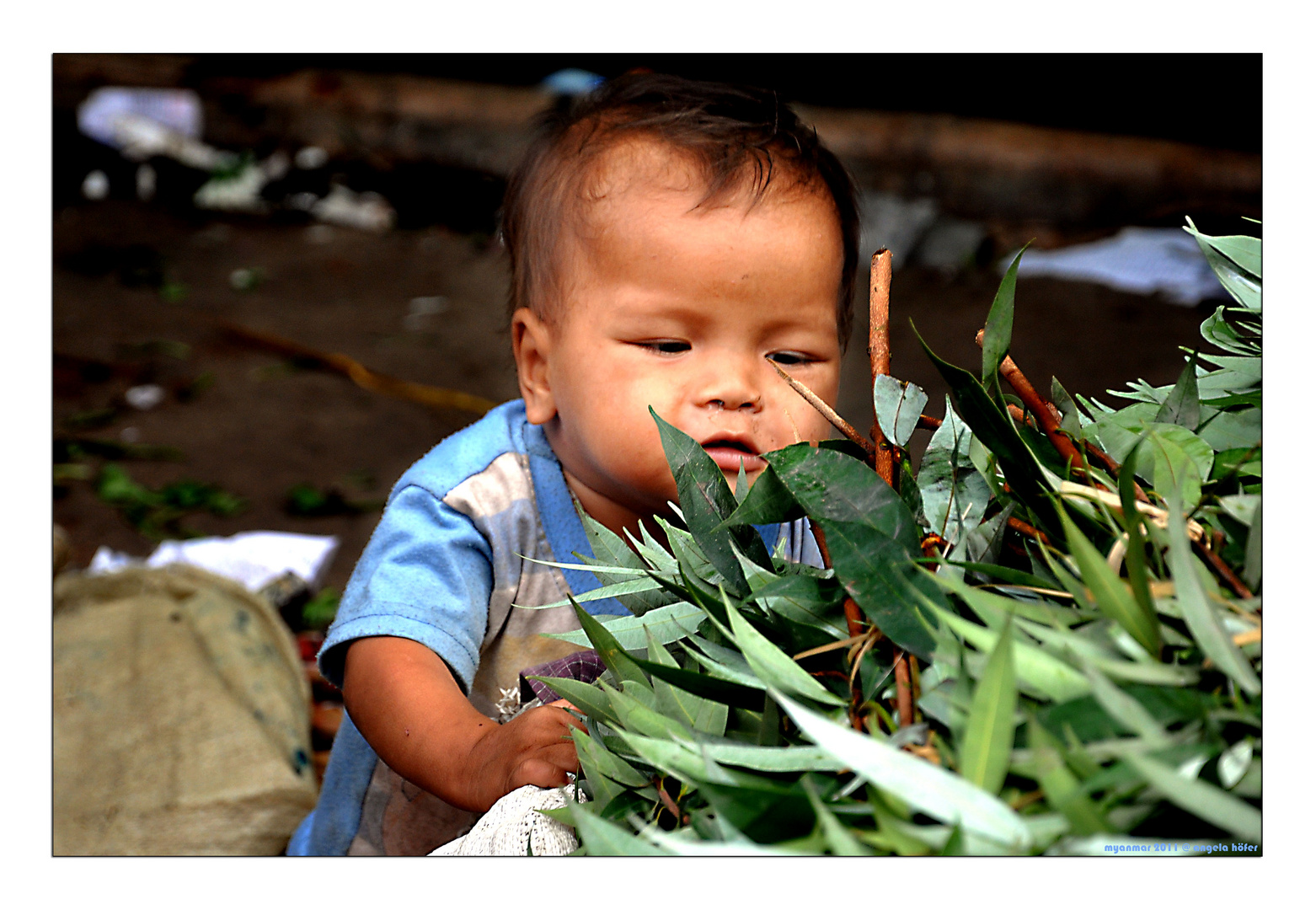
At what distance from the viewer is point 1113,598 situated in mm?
442

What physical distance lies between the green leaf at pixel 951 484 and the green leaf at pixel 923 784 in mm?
170

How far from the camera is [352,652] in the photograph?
108cm

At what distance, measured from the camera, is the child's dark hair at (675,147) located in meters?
1.11

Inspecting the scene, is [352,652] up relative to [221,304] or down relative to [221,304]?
up

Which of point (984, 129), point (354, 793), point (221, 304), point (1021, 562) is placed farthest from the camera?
point (984, 129)

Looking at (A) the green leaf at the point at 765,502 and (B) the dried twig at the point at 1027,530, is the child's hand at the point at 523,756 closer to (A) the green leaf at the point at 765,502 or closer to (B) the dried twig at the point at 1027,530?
(A) the green leaf at the point at 765,502

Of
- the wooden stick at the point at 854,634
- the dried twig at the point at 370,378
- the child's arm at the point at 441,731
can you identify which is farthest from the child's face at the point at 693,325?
the dried twig at the point at 370,378

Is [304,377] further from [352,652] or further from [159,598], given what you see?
[352,652]

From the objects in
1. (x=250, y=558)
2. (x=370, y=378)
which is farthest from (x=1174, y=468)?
(x=370, y=378)

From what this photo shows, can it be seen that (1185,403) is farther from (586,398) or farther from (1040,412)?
(586,398)

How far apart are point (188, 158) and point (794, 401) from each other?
4915 millimetres

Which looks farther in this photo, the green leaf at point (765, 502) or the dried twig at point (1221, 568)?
the green leaf at point (765, 502)

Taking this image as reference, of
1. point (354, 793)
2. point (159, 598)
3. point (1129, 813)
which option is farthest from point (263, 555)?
point (1129, 813)

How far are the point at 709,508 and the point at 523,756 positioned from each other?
276 millimetres
